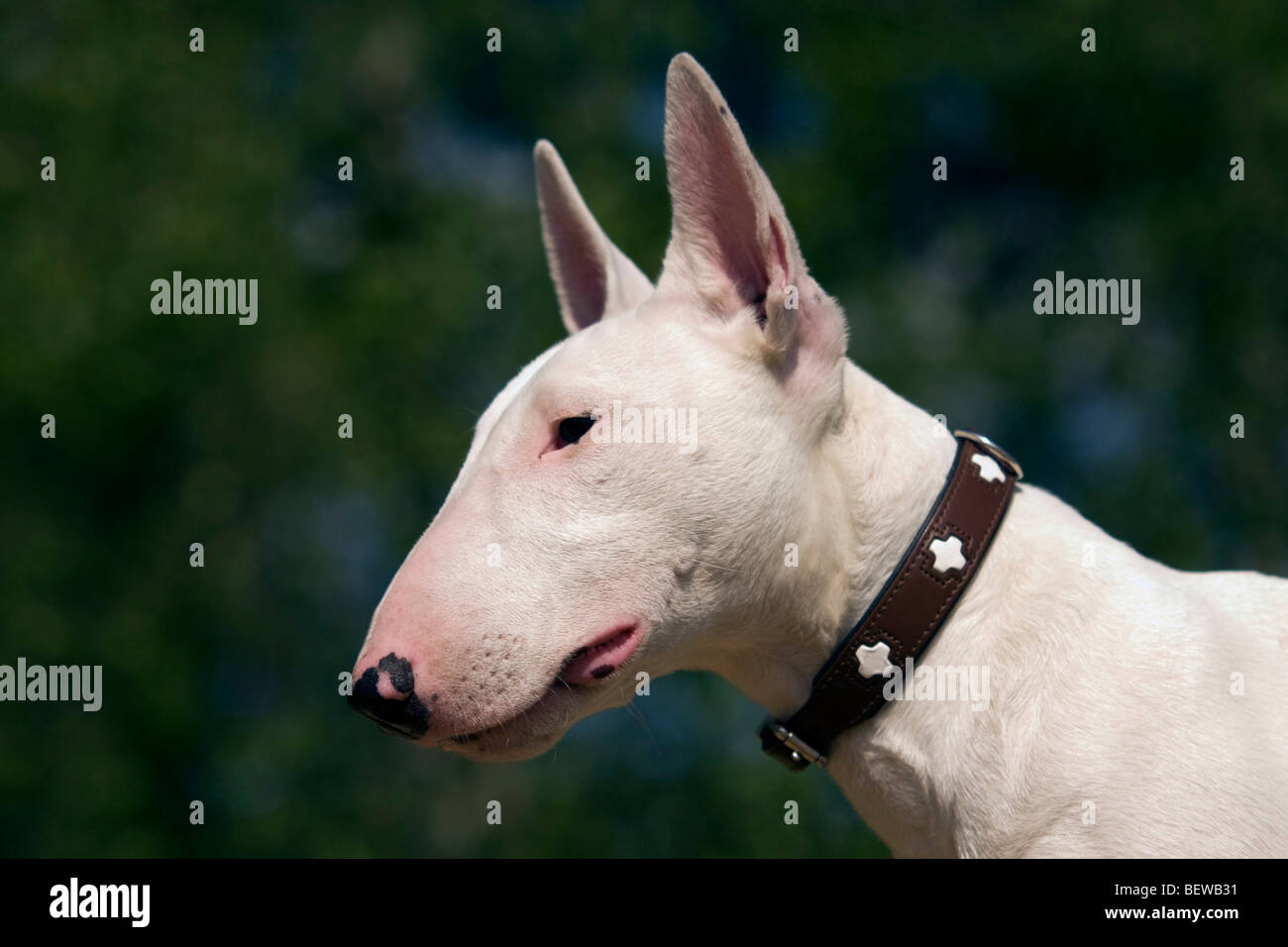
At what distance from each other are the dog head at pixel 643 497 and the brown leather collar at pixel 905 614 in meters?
0.18

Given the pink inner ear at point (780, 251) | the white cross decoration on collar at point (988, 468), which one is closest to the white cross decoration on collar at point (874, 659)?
the white cross decoration on collar at point (988, 468)

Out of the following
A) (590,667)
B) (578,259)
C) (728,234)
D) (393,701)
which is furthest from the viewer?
(578,259)

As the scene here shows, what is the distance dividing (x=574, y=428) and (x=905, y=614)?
0.85 meters

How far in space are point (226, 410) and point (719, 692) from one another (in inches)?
223

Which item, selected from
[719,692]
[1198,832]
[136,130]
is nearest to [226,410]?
[136,130]

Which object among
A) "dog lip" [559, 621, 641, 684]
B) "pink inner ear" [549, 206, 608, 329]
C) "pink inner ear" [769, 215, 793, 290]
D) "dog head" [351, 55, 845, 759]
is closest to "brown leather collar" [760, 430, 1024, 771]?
"dog head" [351, 55, 845, 759]

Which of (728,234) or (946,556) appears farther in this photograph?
(728,234)

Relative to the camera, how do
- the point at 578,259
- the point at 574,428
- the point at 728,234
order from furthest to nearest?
the point at 578,259 < the point at 728,234 < the point at 574,428

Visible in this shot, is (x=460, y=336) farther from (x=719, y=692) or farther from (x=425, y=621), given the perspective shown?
(x=425, y=621)

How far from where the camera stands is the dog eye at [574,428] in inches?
104

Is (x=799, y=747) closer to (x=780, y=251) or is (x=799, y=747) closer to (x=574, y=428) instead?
(x=574, y=428)

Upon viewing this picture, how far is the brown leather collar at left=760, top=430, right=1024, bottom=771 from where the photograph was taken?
261cm

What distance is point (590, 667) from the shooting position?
2541mm

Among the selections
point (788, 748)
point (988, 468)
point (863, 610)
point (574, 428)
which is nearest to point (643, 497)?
point (574, 428)
